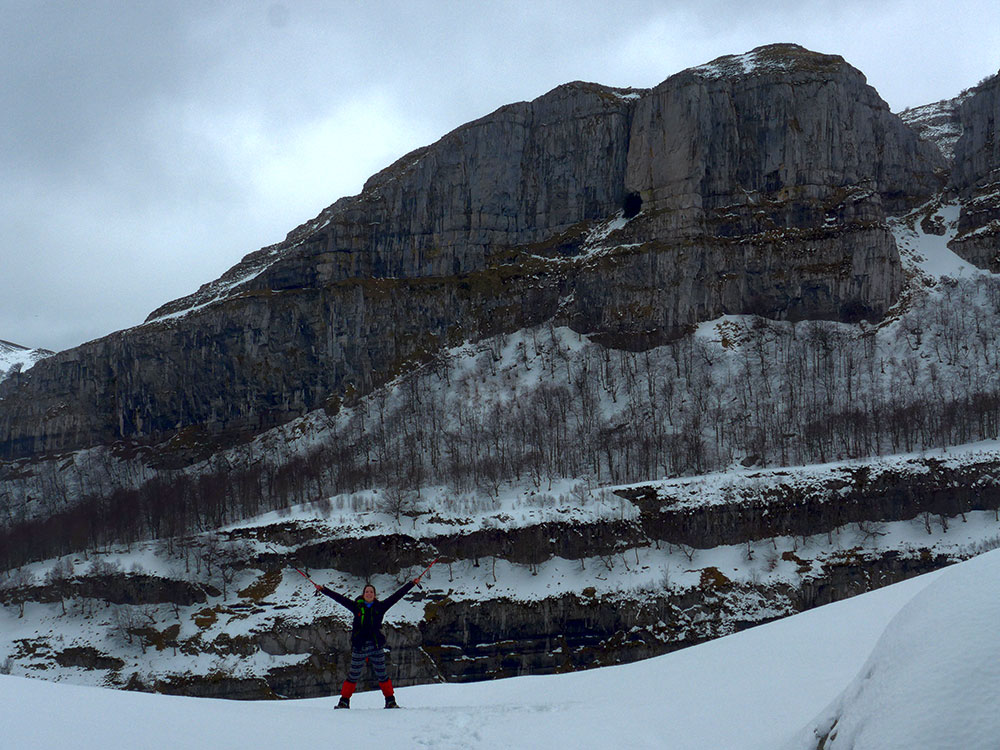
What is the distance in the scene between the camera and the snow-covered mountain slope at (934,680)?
405cm

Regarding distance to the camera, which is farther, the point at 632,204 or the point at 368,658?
the point at 632,204

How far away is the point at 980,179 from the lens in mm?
109812

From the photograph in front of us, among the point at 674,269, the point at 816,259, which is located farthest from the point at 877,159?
the point at 674,269

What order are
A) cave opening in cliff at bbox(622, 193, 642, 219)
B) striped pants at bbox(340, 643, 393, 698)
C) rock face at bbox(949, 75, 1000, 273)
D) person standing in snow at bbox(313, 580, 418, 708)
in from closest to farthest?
striped pants at bbox(340, 643, 393, 698)
person standing in snow at bbox(313, 580, 418, 708)
rock face at bbox(949, 75, 1000, 273)
cave opening in cliff at bbox(622, 193, 642, 219)

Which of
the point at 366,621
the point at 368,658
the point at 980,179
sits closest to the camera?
the point at 366,621

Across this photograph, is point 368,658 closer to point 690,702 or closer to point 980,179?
point 690,702

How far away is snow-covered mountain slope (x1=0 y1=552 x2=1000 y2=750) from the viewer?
4.47 meters

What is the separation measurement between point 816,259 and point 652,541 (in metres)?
69.3

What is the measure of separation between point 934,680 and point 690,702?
5.81m

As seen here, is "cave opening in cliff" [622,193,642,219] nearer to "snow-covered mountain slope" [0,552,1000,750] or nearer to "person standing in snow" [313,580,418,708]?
"snow-covered mountain slope" [0,552,1000,750]

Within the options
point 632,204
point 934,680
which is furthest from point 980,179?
point 934,680

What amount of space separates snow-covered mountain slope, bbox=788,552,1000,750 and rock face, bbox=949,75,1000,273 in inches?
4616

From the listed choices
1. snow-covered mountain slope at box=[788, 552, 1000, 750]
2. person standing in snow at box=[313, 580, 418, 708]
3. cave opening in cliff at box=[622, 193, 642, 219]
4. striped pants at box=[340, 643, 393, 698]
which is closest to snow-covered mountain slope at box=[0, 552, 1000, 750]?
snow-covered mountain slope at box=[788, 552, 1000, 750]

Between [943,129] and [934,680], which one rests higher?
[943,129]
